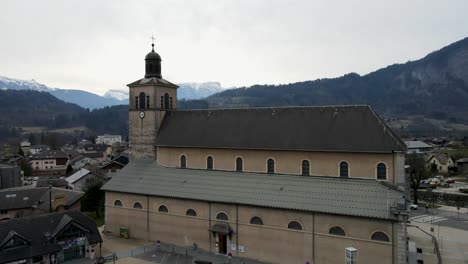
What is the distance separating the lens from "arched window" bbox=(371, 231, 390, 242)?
27.1 metres

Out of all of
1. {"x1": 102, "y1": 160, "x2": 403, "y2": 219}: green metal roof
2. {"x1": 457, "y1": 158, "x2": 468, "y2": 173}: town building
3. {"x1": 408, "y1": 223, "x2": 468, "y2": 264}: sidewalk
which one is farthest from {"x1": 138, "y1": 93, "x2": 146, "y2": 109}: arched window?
{"x1": 457, "y1": 158, "x2": 468, "y2": 173}: town building

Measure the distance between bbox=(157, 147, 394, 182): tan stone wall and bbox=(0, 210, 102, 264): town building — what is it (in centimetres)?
1084

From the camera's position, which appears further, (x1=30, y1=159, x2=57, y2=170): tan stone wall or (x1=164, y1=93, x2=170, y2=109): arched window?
(x1=30, y1=159, x2=57, y2=170): tan stone wall

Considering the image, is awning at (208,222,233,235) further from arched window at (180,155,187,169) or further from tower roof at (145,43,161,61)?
tower roof at (145,43,161,61)

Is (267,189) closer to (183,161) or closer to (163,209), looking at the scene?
(183,161)

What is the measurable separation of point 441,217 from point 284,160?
97.6ft

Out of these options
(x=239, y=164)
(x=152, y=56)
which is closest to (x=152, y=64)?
(x=152, y=56)

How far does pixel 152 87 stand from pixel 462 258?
1373 inches

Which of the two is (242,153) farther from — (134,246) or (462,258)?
(462,258)

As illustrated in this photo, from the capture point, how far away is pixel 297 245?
30.2m

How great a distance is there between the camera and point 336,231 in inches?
1138

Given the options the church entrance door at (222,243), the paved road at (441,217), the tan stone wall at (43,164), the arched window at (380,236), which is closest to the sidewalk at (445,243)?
the paved road at (441,217)

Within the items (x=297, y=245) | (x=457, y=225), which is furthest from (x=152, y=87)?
(x=457, y=225)

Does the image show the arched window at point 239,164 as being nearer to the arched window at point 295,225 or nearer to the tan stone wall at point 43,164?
the arched window at point 295,225
